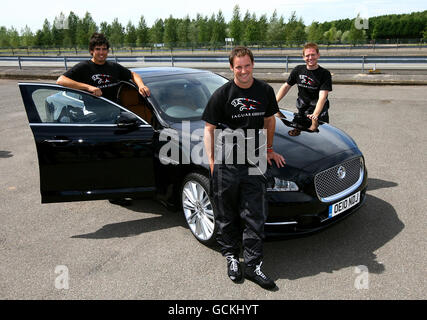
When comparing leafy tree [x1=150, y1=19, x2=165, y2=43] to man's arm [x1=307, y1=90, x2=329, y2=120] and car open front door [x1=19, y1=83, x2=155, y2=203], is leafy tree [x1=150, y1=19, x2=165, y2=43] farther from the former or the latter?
car open front door [x1=19, y1=83, x2=155, y2=203]

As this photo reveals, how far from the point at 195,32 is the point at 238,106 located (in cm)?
7616

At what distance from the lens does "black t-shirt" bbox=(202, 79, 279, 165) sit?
299 centimetres

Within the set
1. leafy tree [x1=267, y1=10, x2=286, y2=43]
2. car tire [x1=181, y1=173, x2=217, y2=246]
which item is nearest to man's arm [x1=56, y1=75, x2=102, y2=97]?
car tire [x1=181, y1=173, x2=217, y2=246]

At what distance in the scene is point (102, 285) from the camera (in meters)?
3.25

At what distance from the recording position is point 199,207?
3.71 m

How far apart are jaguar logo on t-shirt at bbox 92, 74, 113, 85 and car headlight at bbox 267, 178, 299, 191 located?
2447mm

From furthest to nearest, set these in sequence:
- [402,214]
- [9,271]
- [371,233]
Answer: [402,214], [371,233], [9,271]

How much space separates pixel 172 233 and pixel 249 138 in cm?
160

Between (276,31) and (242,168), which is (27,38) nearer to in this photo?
(276,31)

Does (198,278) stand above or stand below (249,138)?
below

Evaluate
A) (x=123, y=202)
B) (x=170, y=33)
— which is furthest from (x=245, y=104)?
(x=170, y=33)

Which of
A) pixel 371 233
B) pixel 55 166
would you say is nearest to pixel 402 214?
pixel 371 233
